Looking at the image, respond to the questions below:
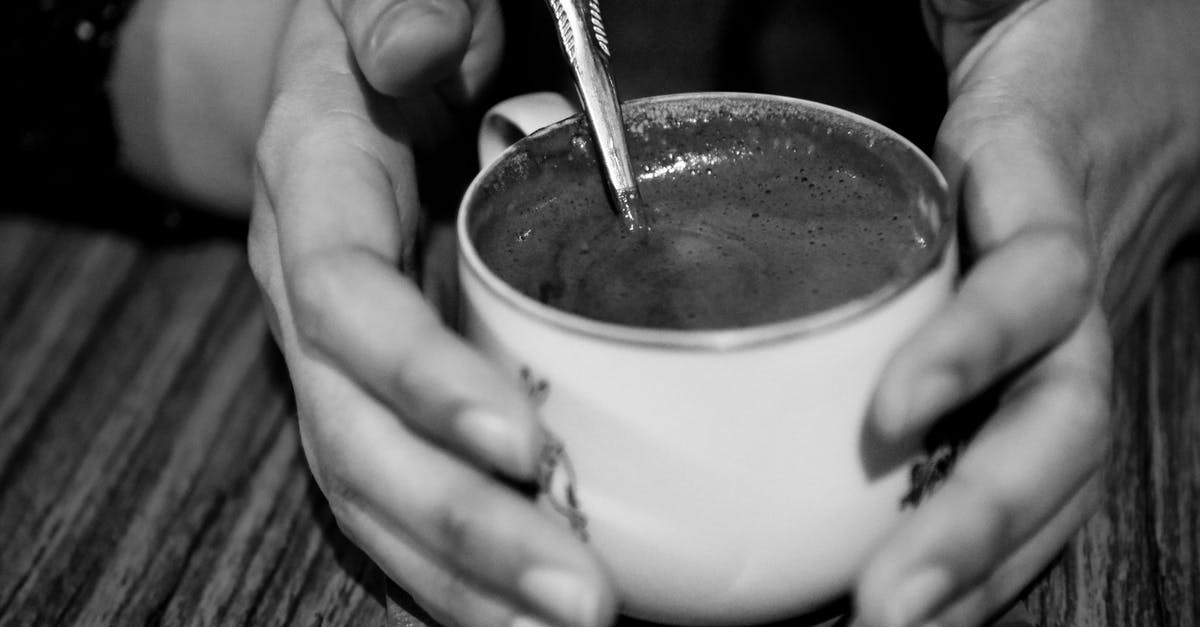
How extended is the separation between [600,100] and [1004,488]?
12.2 inches

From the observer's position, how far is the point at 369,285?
2.00ft

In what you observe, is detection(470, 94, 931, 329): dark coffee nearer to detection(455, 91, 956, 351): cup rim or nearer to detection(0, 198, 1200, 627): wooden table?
detection(455, 91, 956, 351): cup rim

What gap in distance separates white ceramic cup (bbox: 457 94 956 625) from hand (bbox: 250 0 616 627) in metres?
0.02

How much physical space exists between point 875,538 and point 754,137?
0.83ft

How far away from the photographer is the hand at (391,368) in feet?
1.78

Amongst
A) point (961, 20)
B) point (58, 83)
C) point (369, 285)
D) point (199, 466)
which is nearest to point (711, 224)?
point (369, 285)

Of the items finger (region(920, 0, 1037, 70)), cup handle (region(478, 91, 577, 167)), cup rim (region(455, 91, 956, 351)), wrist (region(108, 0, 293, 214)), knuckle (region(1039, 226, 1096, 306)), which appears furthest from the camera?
wrist (region(108, 0, 293, 214))

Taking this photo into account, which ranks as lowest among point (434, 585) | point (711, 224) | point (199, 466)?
point (199, 466)

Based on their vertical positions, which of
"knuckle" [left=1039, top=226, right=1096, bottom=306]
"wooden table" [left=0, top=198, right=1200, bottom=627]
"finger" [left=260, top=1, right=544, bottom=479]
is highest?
"knuckle" [left=1039, top=226, right=1096, bottom=306]

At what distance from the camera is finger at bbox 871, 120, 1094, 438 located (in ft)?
1.67

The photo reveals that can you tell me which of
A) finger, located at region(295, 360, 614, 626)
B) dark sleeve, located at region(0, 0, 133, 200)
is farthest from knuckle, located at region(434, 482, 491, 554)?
dark sleeve, located at region(0, 0, 133, 200)

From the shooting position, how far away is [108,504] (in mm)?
843

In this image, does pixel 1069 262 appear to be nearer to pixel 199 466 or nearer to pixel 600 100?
pixel 600 100

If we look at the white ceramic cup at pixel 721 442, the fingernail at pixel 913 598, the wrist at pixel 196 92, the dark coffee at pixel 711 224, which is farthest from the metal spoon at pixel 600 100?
the wrist at pixel 196 92
